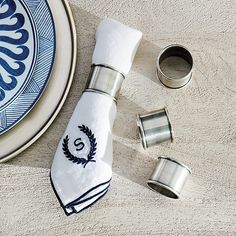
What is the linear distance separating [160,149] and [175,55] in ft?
0.51

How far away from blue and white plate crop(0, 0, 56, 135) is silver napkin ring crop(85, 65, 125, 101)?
0.08 meters

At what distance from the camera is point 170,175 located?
870 millimetres

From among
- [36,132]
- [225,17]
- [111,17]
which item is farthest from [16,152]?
[225,17]

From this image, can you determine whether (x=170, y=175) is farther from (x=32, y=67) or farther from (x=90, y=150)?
(x=32, y=67)

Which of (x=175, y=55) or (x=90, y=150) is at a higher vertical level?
(x=175, y=55)

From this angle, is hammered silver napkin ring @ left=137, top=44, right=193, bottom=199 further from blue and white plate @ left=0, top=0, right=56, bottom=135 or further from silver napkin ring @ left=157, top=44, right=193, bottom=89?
blue and white plate @ left=0, top=0, right=56, bottom=135

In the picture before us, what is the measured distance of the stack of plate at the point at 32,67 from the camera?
2.97 feet

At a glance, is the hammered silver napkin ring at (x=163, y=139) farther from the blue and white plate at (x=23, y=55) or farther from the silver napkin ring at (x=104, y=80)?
the blue and white plate at (x=23, y=55)

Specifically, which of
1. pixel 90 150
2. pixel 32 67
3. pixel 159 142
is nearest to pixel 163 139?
pixel 159 142

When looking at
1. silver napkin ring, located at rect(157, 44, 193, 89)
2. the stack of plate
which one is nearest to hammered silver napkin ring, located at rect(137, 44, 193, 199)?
silver napkin ring, located at rect(157, 44, 193, 89)

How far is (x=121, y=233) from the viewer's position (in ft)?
2.99

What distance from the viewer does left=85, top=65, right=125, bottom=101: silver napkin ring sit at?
0.88m

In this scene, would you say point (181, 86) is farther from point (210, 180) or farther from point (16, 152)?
point (16, 152)

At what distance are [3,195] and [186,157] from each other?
30cm
